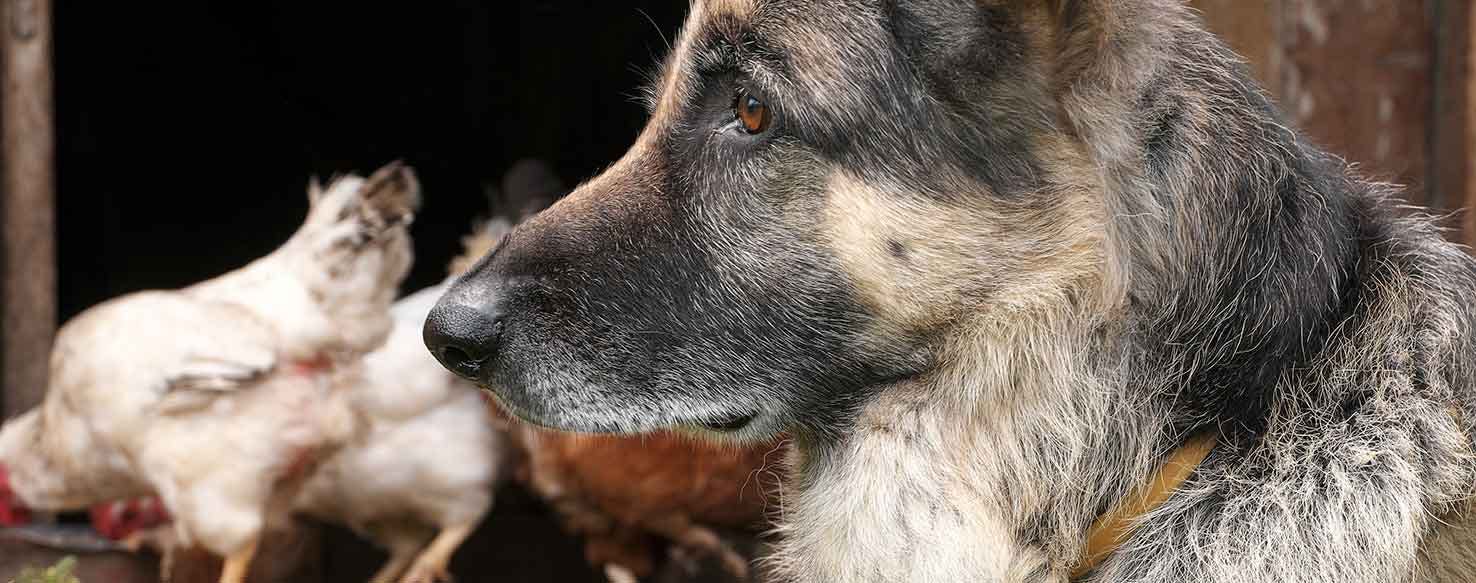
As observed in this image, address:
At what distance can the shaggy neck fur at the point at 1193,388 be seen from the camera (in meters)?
1.79

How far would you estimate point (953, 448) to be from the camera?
1.90 metres

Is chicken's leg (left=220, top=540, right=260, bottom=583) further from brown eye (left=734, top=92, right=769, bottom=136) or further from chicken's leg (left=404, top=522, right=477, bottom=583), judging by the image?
brown eye (left=734, top=92, right=769, bottom=136)

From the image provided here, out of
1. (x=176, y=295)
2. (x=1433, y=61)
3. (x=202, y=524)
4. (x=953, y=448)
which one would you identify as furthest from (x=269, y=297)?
(x=1433, y=61)

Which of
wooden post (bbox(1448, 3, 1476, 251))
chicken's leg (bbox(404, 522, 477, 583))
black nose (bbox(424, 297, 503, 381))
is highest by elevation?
black nose (bbox(424, 297, 503, 381))

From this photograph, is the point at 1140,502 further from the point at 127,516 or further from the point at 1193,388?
the point at 127,516

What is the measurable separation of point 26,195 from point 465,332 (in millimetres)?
2527

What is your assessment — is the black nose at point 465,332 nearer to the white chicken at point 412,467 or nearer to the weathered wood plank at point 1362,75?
the white chicken at point 412,467

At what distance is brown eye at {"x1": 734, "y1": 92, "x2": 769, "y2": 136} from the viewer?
1.89 m

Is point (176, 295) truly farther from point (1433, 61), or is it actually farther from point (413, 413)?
point (1433, 61)

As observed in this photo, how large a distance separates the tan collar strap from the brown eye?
0.69 metres

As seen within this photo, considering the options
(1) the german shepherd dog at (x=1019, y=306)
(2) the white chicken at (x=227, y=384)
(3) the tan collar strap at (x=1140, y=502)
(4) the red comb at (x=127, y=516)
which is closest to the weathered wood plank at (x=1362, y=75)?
(1) the german shepherd dog at (x=1019, y=306)

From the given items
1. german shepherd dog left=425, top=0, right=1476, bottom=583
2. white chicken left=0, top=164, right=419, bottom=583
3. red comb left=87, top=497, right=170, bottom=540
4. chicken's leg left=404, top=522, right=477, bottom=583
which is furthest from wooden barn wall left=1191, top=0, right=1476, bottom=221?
red comb left=87, top=497, right=170, bottom=540

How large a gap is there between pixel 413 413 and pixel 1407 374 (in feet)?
9.36

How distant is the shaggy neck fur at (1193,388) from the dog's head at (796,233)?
2.3 inches
